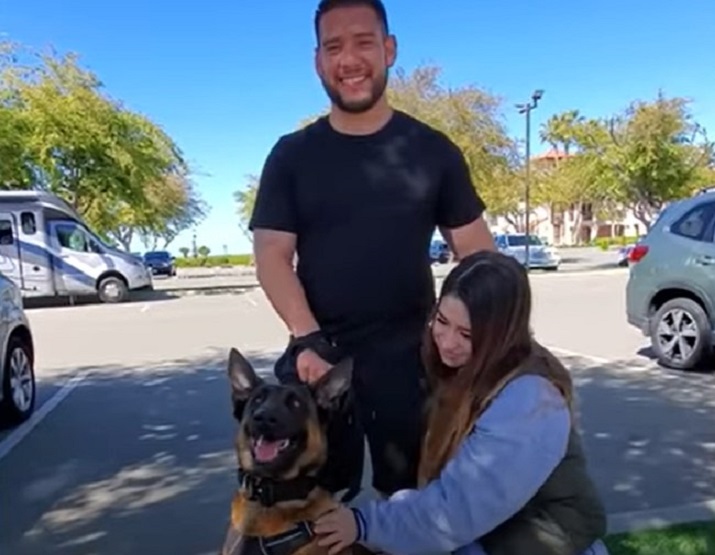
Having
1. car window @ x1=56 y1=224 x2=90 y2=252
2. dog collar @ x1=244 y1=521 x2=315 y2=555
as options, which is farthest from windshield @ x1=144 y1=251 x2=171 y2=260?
dog collar @ x1=244 y1=521 x2=315 y2=555

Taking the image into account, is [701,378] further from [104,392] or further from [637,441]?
[104,392]

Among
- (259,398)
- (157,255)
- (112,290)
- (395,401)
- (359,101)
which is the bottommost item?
(157,255)

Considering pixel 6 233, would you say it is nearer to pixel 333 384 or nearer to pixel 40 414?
pixel 40 414

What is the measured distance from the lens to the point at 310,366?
2.16m

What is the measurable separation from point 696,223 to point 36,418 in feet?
21.8

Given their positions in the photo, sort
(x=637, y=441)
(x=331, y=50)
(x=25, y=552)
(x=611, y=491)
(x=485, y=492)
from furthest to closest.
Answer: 1. (x=637, y=441)
2. (x=611, y=491)
3. (x=25, y=552)
4. (x=331, y=50)
5. (x=485, y=492)

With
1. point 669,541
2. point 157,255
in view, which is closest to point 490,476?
point 669,541

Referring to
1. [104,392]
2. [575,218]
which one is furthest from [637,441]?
[575,218]

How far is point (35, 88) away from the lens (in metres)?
23.4

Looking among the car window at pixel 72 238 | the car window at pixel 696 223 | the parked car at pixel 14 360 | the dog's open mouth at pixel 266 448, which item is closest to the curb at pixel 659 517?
the dog's open mouth at pixel 266 448

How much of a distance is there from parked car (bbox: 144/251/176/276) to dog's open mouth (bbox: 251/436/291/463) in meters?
38.7

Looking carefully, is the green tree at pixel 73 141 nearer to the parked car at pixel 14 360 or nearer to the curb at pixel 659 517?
the parked car at pixel 14 360

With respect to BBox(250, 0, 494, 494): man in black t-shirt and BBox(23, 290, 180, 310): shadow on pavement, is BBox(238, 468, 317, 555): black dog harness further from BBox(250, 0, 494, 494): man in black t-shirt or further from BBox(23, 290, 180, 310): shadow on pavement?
BBox(23, 290, 180, 310): shadow on pavement

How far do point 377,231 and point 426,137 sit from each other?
1.18ft
